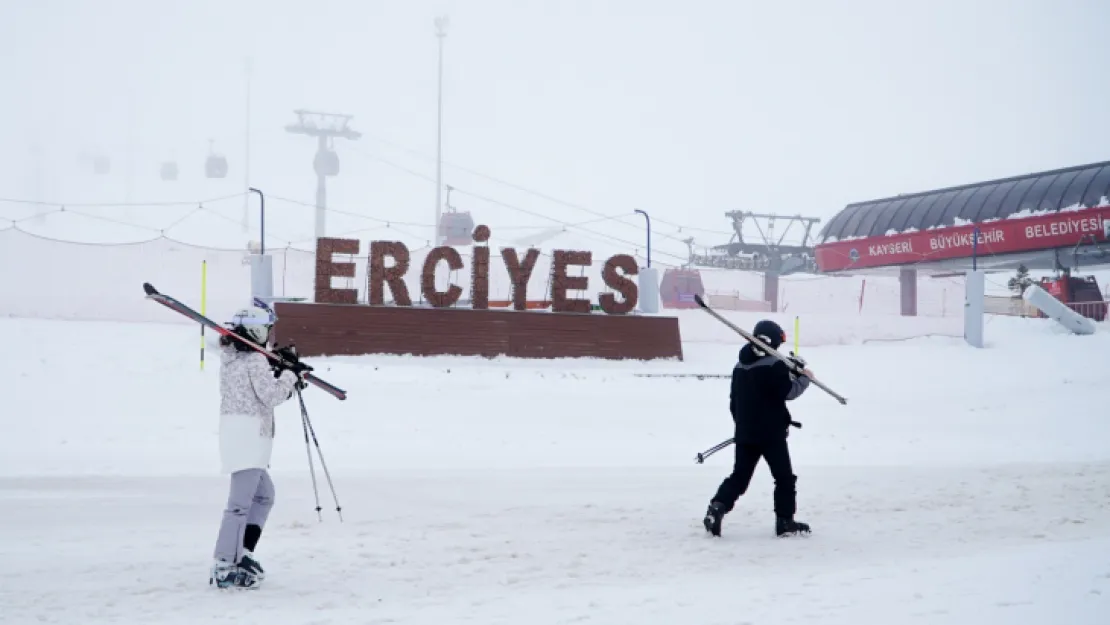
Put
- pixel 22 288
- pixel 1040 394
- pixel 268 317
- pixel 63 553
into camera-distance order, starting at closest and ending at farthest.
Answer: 1. pixel 268 317
2. pixel 63 553
3. pixel 1040 394
4. pixel 22 288

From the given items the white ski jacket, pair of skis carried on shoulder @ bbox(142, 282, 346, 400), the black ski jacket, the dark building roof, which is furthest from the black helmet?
the dark building roof

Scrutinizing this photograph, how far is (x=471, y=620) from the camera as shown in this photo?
20.4 feet

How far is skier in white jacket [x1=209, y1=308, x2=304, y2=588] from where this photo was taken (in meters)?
6.98

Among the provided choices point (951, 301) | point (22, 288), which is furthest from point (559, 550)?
point (951, 301)

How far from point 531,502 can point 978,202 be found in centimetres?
3523

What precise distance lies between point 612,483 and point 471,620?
595cm

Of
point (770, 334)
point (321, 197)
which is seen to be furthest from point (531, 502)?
point (321, 197)

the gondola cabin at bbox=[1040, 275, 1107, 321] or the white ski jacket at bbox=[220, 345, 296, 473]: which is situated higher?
the gondola cabin at bbox=[1040, 275, 1107, 321]

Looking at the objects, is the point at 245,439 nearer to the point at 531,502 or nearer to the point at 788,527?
the point at 531,502

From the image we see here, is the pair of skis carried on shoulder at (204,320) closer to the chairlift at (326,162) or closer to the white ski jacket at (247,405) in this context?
the white ski jacket at (247,405)

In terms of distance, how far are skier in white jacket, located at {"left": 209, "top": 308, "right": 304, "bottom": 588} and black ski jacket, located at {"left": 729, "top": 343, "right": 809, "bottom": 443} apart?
13.0ft

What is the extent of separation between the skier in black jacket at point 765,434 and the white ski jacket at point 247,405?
3955mm

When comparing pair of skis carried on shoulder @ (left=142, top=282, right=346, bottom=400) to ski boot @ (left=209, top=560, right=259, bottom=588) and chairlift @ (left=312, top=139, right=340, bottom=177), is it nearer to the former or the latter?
ski boot @ (left=209, top=560, right=259, bottom=588)

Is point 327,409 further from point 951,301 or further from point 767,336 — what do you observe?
point 951,301
